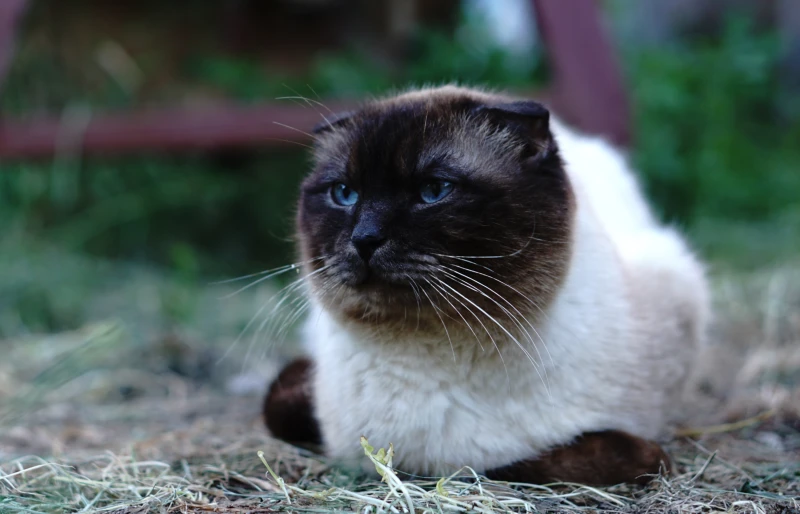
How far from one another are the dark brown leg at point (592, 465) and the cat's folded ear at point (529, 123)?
2.55 ft

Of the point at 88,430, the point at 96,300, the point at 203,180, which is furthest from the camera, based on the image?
the point at 203,180

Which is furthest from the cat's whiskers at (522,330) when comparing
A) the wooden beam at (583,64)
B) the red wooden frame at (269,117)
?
the wooden beam at (583,64)

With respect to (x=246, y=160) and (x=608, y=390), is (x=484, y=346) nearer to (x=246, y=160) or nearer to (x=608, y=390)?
(x=608, y=390)

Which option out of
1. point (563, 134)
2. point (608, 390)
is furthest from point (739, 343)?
point (608, 390)

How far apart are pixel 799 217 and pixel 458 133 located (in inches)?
165

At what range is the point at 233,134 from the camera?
4391 mm

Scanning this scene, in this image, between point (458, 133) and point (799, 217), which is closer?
point (458, 133)

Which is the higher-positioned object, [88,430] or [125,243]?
[125,243]

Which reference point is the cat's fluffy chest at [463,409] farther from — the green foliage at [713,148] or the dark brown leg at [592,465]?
the green foliage at [713,148]

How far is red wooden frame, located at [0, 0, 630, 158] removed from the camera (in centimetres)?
392

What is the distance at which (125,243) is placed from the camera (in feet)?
18.4

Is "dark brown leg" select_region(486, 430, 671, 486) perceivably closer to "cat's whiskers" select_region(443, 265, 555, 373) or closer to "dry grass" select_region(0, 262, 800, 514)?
"dry grass" select_region(0, 262, 800, 514)

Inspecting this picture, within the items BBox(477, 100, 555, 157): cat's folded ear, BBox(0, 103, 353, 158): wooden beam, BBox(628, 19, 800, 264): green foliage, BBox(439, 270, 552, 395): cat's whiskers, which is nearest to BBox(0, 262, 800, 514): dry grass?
BBox(439, 270, 552, 395): cat's whiskers

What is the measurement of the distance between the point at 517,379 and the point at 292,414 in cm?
77
